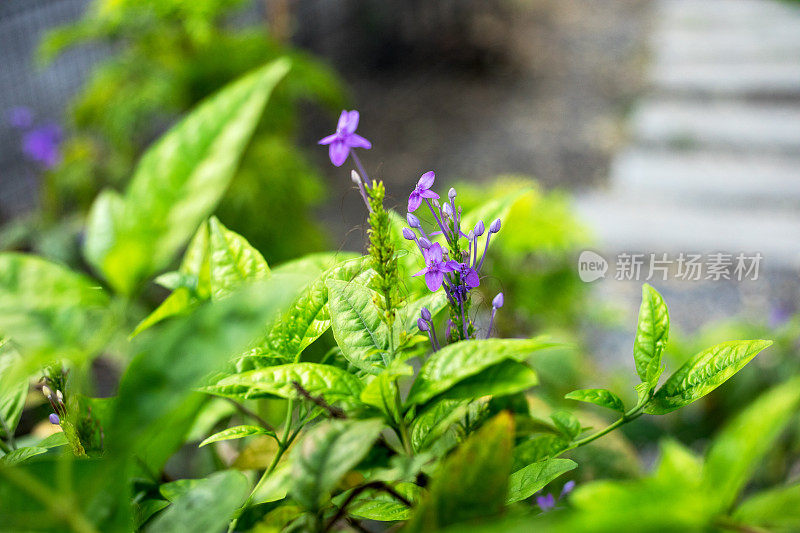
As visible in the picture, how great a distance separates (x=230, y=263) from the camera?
37 centimetres

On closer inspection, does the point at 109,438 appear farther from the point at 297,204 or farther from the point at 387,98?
the point at 387,98

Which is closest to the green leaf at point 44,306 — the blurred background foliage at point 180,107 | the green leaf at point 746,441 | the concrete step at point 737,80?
the green leaf at point 746,441

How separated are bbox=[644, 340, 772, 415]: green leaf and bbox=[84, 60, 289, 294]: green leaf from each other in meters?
0.27

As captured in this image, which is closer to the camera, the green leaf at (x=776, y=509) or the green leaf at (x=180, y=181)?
the green leaf at (x=776, y=509)

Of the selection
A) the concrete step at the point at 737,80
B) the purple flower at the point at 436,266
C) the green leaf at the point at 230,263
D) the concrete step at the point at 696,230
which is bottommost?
the concrete step at the point at 696,230

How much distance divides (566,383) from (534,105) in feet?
9.14

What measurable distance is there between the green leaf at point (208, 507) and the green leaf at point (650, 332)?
0.21 meters

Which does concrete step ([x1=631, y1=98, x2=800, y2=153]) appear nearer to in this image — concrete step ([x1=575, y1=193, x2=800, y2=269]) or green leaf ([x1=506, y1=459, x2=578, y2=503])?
concrete step ([x1=575, y1=193, x2=800, y2=269])

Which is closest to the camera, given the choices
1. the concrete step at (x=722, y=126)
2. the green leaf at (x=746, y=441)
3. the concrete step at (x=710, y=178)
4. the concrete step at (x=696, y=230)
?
the green leaf at (x=746, y=441)

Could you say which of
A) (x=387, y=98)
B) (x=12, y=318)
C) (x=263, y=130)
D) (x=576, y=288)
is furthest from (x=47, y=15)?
(x=12, y=318)

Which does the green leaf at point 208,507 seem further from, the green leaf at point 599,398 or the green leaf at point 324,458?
the green leaf at point 599,398

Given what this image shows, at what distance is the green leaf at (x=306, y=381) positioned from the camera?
300 millimetres

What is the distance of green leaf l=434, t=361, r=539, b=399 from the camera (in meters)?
0.27

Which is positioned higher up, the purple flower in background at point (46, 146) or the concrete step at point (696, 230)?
the purple flower in background at point (46, 146)
